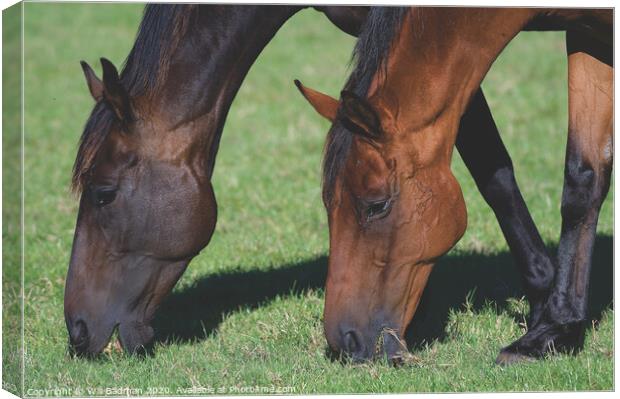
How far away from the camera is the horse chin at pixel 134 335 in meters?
4.77

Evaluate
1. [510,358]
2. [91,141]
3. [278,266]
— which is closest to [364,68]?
[91,141]

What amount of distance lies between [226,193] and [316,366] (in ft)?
11.8

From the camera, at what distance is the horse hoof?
4.74 m

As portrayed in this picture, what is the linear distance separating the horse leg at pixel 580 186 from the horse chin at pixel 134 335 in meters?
1.48

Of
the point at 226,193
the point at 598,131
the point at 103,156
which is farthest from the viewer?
the point at 226,193

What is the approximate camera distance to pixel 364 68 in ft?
14.4

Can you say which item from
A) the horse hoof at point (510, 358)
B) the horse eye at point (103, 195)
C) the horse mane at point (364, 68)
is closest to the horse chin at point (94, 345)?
the horse eye at point (103, 195)

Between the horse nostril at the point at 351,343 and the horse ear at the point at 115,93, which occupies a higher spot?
the horse ear at the point at 115,93

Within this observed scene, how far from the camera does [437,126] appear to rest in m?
4.38

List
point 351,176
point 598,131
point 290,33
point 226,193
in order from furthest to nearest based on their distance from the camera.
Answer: point 290,33
point 226,193
point 598,131
point 351,176

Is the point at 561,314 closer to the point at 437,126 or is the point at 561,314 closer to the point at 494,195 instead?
the point at 494,195

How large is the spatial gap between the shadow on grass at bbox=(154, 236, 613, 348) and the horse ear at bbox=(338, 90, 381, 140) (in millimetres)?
1121

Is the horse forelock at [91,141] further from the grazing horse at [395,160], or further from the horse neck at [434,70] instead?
the horse neck at [434,70]

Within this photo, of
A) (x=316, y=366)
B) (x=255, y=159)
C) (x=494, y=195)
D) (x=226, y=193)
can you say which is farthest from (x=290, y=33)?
(x=316, y=366)
